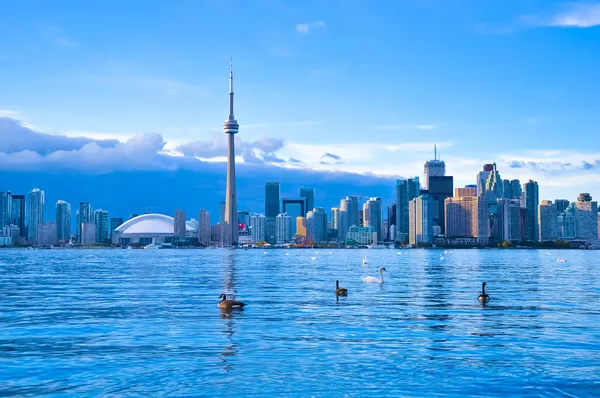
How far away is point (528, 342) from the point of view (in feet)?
103

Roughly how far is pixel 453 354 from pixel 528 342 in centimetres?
502

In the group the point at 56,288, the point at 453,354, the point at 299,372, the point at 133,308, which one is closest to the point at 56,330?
the point at 133,308

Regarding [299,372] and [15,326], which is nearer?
[299,372]

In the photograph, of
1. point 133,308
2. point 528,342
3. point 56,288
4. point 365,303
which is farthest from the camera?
point 56,288

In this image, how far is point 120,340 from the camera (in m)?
32.2

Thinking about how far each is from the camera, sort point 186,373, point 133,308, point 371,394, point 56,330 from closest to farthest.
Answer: point 371,394
point 186,373
point 56,330
point 133,308

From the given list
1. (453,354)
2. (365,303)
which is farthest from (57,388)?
(365,303)

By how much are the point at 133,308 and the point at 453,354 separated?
80.0ft

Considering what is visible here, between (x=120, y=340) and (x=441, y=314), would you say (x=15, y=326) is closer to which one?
(x=120, y=340)

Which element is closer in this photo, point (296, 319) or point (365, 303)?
point (296, 319)

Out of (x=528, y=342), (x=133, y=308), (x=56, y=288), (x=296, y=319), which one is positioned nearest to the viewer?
(x=528, y=342)

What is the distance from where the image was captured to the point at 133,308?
46156 mm

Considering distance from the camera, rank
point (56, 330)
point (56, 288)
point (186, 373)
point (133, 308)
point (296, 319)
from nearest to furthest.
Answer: point (186, 373)
point (56, 330)
point (296, 319)
point (133, 308)
point (56, 288)

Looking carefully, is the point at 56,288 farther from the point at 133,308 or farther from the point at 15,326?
the point at 15,326
